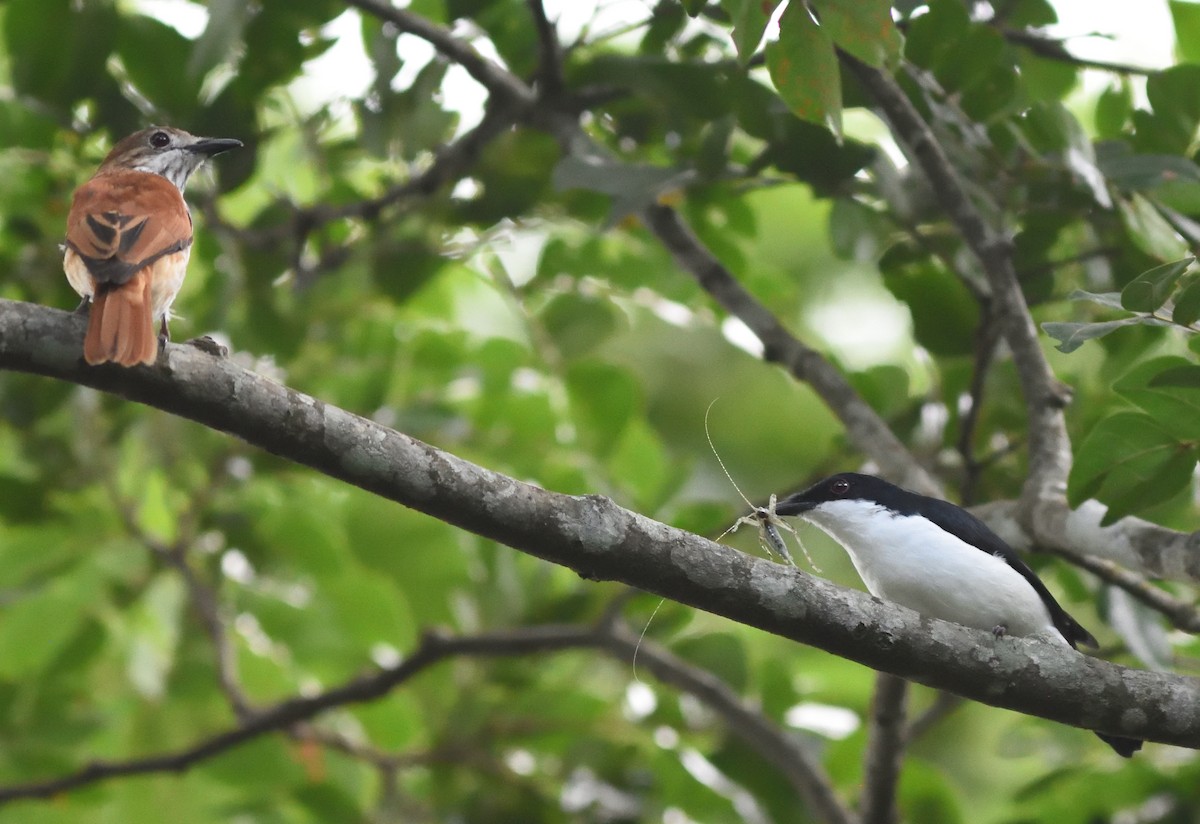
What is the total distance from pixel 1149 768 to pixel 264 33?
4434 millimetres

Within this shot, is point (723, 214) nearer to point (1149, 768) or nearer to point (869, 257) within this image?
point (869, 257)

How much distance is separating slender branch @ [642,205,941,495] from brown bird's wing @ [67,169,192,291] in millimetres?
1748

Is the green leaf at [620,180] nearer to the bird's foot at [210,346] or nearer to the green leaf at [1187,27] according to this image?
the bird's foot at [210,346]

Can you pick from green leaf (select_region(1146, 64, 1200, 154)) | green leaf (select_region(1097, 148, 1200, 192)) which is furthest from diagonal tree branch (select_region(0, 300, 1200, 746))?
green leaf (select_region(1146, 64, 1200, 154))

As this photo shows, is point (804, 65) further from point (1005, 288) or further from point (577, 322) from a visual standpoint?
point (577, 322)

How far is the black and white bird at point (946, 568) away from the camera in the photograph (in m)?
4.02

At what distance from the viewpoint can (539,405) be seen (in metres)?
5.70

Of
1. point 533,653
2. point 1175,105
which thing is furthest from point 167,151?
point 1175,105

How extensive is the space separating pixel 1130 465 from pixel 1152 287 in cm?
77

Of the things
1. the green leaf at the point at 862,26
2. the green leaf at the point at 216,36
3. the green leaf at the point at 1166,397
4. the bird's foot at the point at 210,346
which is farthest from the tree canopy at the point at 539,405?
the bird's foot at the point at 210,346

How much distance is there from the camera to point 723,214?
18.4ft

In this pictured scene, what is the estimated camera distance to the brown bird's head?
4828 mm

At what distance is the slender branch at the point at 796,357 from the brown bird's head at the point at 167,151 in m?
1.60

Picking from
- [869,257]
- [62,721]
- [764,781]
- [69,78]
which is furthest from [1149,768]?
[69,78]
